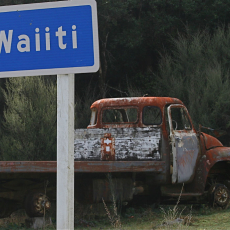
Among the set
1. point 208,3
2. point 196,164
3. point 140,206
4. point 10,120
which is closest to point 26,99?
point 10,120

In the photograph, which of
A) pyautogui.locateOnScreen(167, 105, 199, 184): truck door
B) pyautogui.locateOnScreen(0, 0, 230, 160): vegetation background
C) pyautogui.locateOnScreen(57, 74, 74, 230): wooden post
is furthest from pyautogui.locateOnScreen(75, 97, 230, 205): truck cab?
pyautogui.locateOnScreen(0, 0, 230, 160): vegetation background

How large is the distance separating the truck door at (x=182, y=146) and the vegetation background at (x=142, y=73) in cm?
554

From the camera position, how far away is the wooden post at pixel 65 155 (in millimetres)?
2197

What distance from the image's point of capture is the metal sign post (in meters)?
2.25

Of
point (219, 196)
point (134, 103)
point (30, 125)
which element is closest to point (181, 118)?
point (134, 103)

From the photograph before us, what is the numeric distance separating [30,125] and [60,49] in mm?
10951

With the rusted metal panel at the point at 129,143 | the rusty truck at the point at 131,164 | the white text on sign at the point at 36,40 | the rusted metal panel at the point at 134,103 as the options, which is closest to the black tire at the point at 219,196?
the rusty truck at the point at 131,164

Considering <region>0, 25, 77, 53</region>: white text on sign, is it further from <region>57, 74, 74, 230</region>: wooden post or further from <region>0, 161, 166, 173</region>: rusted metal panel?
<region>0, 161, 166, 173</region>: rusted metal panel

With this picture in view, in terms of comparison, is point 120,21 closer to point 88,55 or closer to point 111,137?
point 111,137

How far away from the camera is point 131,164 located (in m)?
6.98

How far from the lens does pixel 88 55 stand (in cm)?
228

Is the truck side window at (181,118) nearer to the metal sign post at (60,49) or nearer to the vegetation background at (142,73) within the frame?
→ the vegetation background at (142,73)

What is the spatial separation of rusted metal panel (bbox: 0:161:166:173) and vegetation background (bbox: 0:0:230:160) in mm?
6178

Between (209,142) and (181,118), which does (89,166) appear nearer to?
(181,118)
